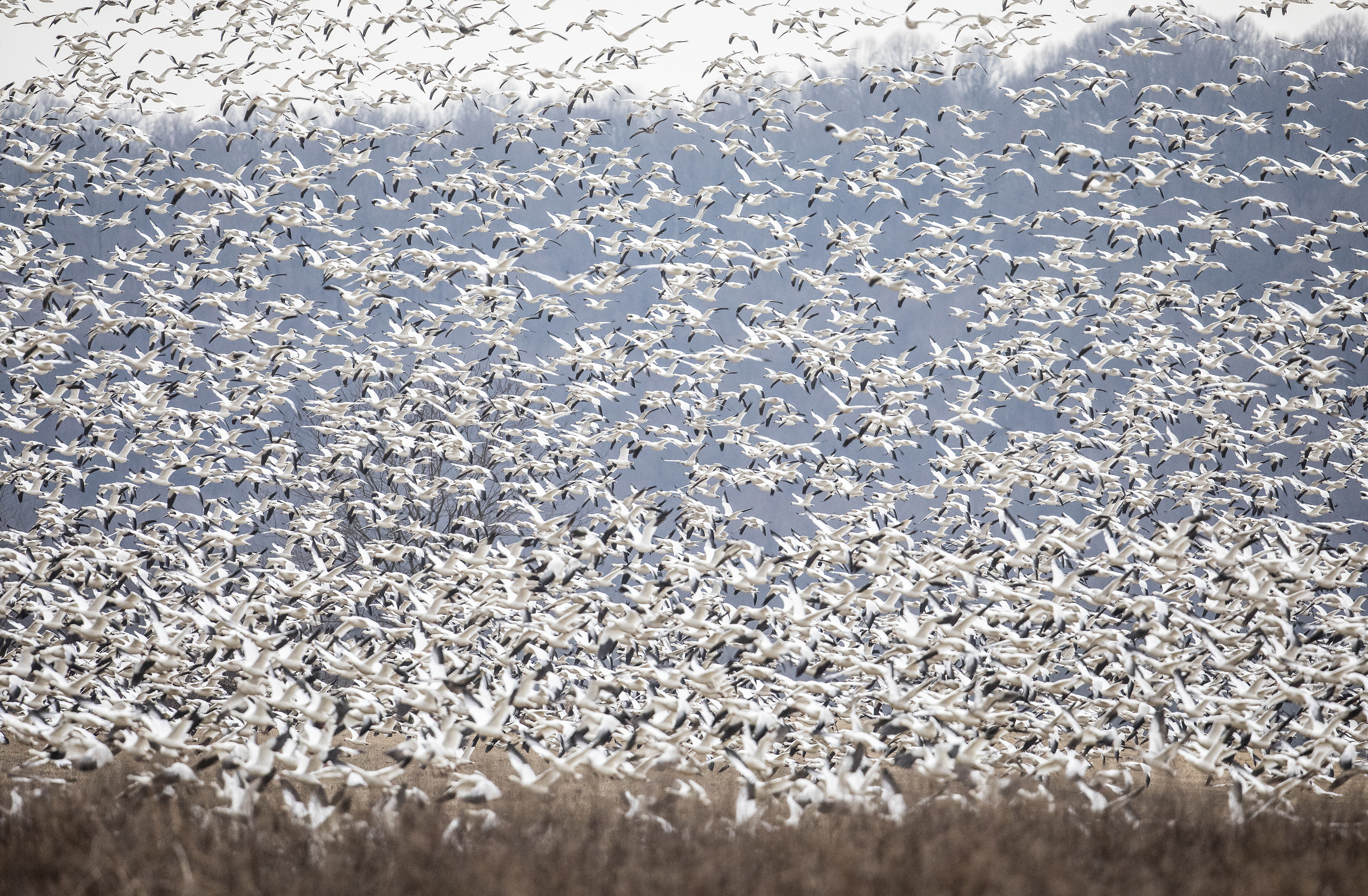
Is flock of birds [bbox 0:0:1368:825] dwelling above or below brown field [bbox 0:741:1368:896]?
above

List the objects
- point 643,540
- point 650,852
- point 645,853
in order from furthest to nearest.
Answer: point 643,540 → point 650,852 → point 645,853

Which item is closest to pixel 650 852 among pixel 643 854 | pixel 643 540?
pixel 643 854

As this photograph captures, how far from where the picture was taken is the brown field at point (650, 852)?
982 centimetres

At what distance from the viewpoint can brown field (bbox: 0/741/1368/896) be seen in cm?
982

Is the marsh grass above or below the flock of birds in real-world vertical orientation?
below

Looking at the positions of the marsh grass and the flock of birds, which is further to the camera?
the flock of birds

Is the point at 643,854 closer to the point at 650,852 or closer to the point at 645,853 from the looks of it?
the point at 645,853

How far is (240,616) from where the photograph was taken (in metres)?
15.9

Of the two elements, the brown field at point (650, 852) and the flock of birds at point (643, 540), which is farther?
the flock of birds at point (643, 540)

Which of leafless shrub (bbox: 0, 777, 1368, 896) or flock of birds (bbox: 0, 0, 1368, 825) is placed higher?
flock of birds (bbox: 0, 0, 1368, 825)

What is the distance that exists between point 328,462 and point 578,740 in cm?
1274

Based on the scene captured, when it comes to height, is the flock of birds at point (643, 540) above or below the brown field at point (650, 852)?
above

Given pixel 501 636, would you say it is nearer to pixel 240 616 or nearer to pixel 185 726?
pixel 240 616

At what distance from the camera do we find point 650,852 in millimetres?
11180
